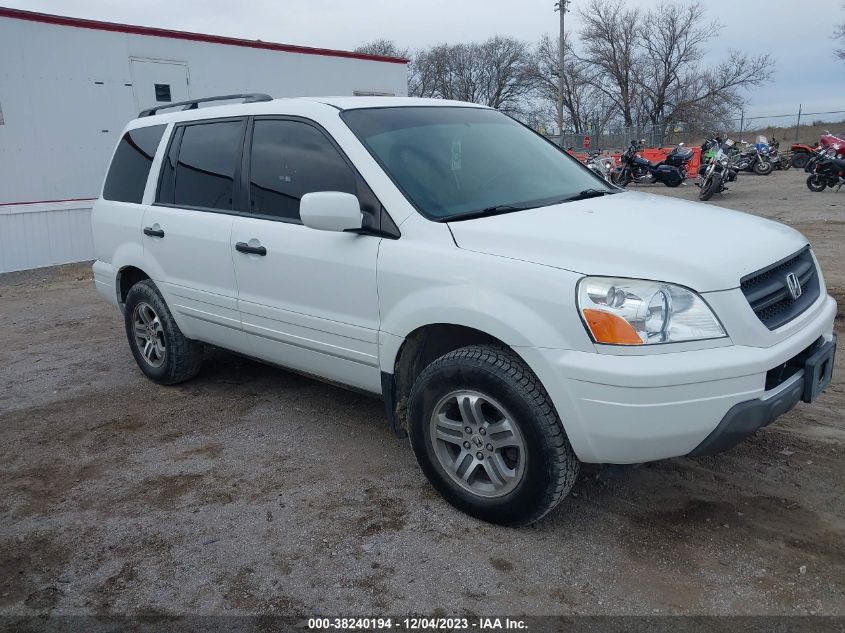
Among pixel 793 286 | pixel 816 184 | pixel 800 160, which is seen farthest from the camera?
pixel 800 160

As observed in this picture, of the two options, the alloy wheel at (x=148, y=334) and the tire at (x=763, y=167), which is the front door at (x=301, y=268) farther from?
the tire at (x=763, y=167)

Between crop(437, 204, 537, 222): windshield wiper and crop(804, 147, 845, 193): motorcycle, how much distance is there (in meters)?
15.2

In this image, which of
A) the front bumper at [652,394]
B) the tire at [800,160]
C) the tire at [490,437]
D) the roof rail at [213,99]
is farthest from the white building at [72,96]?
the tire at [800,160]

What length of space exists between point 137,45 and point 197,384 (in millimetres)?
10466

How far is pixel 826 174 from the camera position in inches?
637

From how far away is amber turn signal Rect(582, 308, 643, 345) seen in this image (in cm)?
266

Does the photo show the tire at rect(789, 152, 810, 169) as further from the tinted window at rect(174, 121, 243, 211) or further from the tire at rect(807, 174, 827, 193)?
the tinted window at rect(174, 121, 243, 211)

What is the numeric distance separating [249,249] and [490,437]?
1.80 m

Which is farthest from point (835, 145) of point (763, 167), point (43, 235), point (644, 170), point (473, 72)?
point (473, 72)

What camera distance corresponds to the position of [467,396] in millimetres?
3068

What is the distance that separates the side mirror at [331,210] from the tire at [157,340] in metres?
2.00

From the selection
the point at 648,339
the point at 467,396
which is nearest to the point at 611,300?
the point at 648,339

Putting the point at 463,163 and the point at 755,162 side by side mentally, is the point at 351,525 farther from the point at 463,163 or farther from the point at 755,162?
the point at 755,162

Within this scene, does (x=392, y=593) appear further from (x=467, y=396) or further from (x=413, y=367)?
(x=413, y=367)
